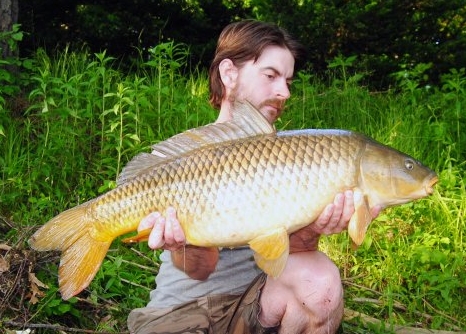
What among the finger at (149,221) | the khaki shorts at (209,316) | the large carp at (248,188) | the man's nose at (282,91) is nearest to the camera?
the large carp at (248,188)

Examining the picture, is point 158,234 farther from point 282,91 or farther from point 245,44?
point 245,44

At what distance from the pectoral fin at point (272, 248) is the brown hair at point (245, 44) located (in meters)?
0.96

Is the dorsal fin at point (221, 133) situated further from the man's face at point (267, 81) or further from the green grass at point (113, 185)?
the green grass at point (113, 185)

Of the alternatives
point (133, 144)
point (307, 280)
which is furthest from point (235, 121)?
point (133, 144)

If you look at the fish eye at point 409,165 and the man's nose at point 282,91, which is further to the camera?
the man's nose at point 282,91

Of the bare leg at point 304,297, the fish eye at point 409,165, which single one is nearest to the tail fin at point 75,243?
the bare leg at point 304,297

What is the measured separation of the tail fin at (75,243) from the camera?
186cm

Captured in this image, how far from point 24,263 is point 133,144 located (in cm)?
121

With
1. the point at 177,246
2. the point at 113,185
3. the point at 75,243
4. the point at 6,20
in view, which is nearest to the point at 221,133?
the point at 177,246

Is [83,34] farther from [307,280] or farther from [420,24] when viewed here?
[307,280]

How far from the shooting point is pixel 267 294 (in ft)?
6.55

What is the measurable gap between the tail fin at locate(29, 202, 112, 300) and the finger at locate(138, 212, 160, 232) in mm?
114

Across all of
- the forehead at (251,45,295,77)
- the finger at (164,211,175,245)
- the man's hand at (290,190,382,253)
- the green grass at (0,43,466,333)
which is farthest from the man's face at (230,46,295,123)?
the green grass at (0,43,466,333)

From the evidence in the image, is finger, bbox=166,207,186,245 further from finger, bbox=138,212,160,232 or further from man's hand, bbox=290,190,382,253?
man's hand, bbox=290,190,382,253
